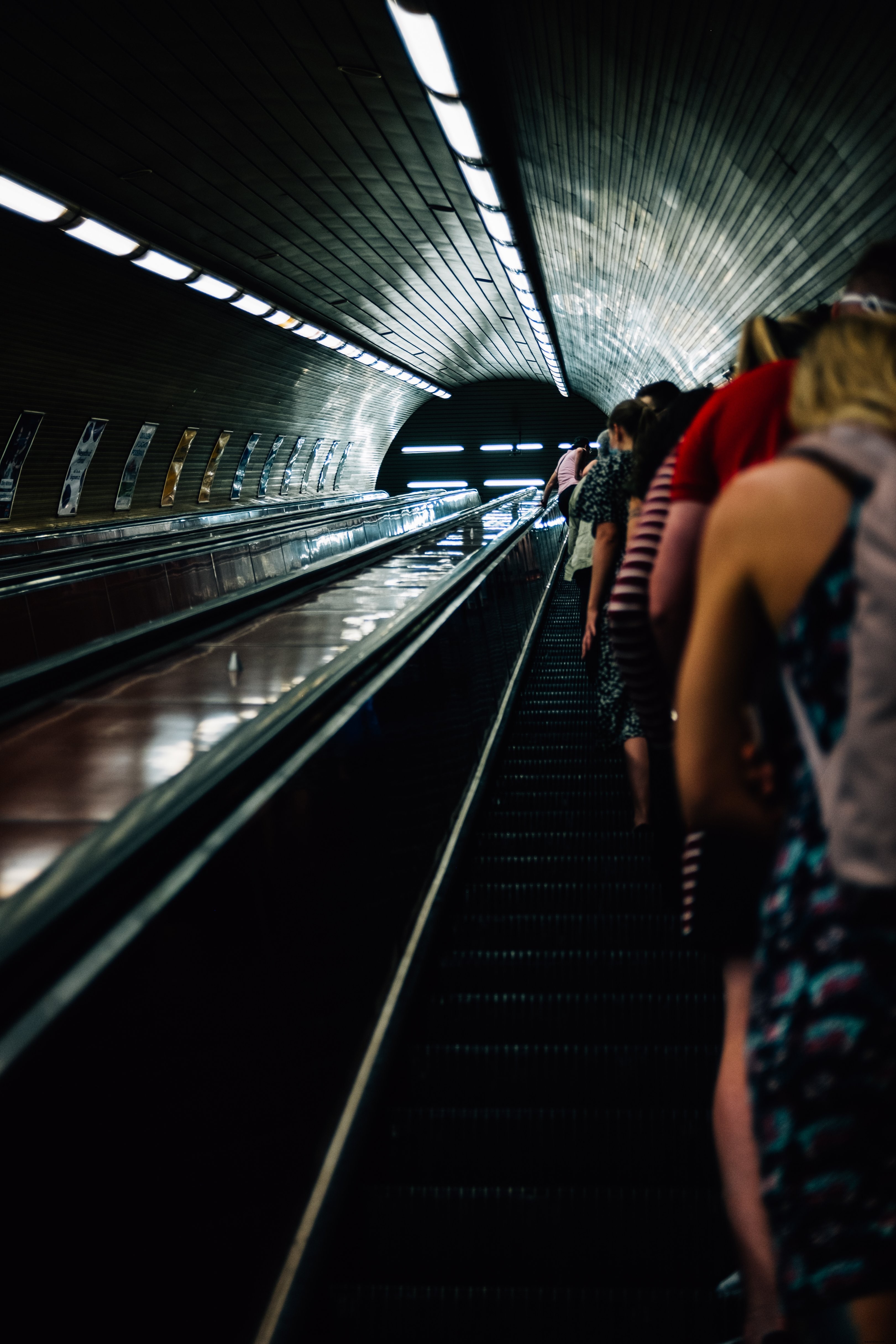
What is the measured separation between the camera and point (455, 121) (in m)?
7.32

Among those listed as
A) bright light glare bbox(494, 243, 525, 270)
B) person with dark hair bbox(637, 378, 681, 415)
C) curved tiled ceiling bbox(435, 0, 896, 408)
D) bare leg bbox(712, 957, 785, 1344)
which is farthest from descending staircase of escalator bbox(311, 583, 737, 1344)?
bright light glare bbox(494, 243, 525, 270)

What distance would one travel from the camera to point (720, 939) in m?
1.59

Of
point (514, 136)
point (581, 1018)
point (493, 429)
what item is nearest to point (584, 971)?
point (581, 1018)

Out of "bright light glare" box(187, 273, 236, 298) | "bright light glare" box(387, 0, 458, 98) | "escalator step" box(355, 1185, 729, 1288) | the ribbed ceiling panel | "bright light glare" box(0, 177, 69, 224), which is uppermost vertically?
"bright light glare" box(387, 0, 458, 98)

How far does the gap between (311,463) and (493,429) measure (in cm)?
726

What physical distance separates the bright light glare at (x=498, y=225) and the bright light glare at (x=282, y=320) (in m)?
4.26

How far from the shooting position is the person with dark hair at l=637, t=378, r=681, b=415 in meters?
3.53

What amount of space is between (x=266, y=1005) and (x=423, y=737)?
1.79 meters

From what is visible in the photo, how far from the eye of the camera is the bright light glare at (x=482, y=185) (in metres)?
8.61

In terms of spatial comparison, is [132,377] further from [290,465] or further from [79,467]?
[290,465]

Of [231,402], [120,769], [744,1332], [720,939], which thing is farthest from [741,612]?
[231,402]

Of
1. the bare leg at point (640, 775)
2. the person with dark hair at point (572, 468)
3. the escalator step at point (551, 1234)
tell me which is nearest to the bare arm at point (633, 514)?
the bare leg at point (640, 775)

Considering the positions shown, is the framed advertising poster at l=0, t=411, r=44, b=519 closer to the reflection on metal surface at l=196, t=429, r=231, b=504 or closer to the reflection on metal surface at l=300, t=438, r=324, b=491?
the reflection on metal surface at l=196, t=429, r=231, b=504

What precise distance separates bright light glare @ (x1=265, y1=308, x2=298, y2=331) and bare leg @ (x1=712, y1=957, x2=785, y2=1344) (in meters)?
14.2
